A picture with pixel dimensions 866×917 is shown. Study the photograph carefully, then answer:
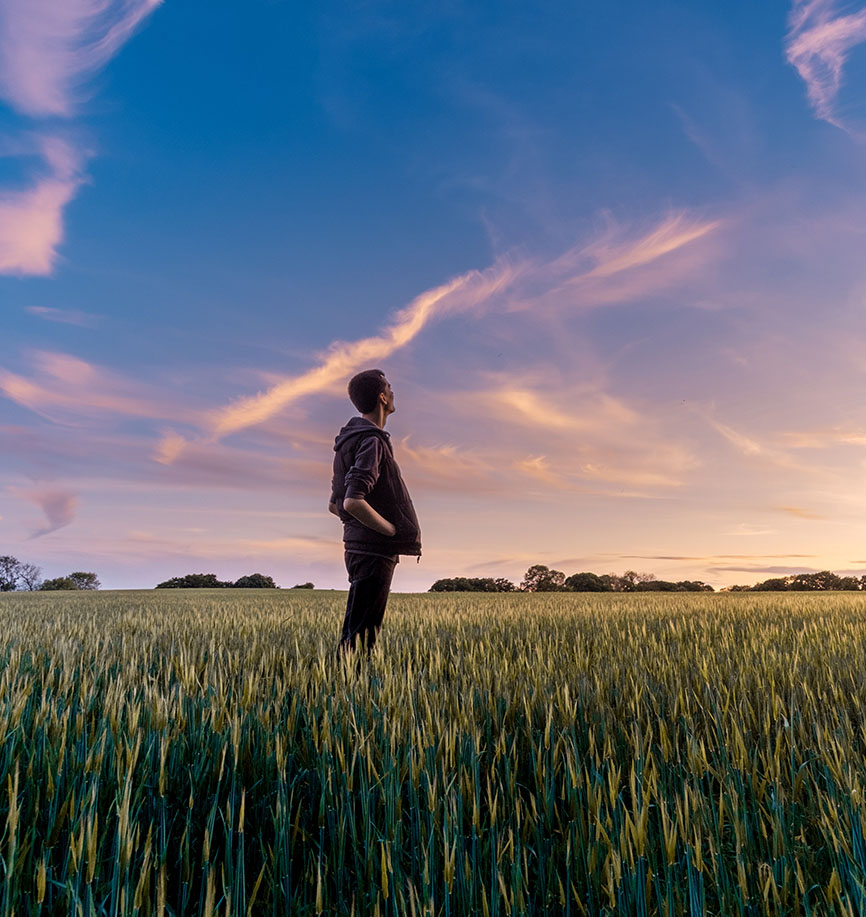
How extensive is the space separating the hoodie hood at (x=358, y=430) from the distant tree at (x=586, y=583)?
80.9 ft

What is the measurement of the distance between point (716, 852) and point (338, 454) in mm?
3216

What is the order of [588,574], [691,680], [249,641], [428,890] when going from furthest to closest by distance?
[588,574] → [249,641] → [691,680] → [428,890]

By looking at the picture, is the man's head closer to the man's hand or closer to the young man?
the young man

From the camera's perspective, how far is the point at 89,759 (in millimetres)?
2057

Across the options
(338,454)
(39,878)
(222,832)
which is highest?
(338,454)

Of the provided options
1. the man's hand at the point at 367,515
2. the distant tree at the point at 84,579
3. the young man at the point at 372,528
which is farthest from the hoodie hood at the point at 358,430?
the distant tree at the point at 84,579

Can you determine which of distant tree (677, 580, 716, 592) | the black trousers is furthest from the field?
distant tree (677, 580, 716, 592)

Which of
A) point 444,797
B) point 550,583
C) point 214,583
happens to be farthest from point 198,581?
point 444,797

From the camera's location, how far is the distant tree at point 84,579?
36219mm

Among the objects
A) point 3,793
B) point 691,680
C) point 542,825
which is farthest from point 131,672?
point 691,680

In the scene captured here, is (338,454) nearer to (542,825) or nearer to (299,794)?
(299,794)

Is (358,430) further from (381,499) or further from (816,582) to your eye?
(816,582)

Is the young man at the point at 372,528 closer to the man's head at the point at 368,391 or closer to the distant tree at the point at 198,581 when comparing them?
the man's head at the point at 368,391

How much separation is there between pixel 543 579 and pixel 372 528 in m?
25.7
